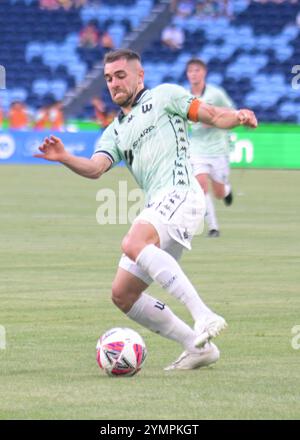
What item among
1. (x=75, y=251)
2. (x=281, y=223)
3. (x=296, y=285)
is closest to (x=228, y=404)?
(x=296, y=285)

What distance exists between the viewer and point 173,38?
4391 centimetres

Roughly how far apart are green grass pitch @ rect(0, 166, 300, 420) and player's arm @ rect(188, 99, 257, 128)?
1.63 m

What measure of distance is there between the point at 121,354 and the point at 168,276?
0.59 meters

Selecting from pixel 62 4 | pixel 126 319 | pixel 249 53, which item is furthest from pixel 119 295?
pixel 62 4

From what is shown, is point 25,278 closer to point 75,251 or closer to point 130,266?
point 75,251

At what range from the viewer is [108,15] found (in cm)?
4509

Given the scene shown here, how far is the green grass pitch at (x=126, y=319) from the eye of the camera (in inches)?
291

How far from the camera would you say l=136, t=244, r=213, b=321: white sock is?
8.44m

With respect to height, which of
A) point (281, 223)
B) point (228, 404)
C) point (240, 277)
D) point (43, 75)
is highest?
point (228, 404)

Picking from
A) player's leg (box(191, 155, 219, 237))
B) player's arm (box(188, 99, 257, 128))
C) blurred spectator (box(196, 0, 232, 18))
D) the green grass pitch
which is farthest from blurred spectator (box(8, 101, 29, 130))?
player's arm (box(188, 99, 257, 128))

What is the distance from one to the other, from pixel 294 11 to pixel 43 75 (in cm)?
870

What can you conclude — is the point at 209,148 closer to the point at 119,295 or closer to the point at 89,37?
the point at 119,295

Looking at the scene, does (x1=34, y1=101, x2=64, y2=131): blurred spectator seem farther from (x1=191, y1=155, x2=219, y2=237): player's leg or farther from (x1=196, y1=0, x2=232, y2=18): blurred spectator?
(x1=191, y1=155, x2=219, y2=237): player's leg

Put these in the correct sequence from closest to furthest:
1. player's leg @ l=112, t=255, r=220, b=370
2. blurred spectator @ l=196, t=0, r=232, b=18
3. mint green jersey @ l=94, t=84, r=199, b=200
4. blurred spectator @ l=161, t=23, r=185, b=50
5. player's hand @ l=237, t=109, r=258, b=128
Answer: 1. player's hand @ l=237, t=109, r=258, b=128
2. player's leg @ l=112, t=255, r=220, b=370
3. mint green jersey @ l=94, t=84, r=199, b=200
4. blurred spectator @ l=161, t=23, r=185, b=50
5. blurred spectator @ l=196, t=0, r=232, b=18
